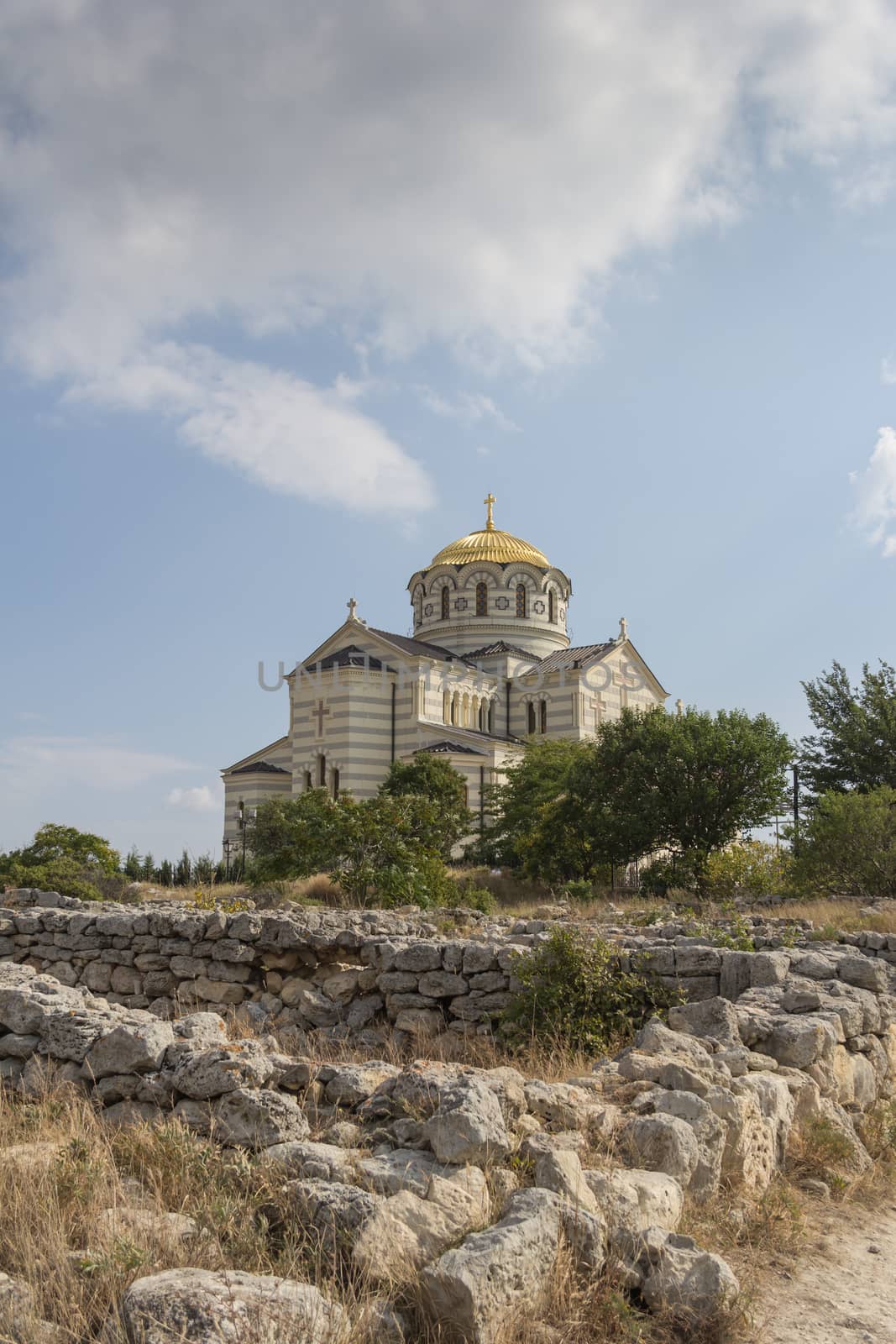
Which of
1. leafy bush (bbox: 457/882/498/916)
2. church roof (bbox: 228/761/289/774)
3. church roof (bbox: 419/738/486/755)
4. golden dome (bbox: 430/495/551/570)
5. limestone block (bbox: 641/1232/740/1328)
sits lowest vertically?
limestone block (bbox: 641/1232/740/1328)

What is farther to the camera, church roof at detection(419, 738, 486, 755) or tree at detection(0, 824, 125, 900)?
church roof at detection(419, 738, 486, 755)

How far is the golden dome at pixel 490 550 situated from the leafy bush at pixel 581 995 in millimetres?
41046

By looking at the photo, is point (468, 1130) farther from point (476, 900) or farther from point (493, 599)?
point (493, 599)

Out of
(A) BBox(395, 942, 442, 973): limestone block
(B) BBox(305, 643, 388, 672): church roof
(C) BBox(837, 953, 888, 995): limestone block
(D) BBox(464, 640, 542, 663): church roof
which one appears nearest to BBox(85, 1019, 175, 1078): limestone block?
(A) BBox(395, 942, 442, 973): limestone block

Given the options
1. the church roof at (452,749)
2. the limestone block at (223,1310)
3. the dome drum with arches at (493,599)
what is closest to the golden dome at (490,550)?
the dome drum with arches at (493,599)

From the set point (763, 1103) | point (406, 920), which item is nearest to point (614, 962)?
point (763, 1103)

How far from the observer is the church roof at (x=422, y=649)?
44.3m

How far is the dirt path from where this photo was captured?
386 cm

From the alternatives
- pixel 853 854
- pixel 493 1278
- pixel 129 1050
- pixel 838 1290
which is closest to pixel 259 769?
pixel 853 854

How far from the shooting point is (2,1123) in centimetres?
482

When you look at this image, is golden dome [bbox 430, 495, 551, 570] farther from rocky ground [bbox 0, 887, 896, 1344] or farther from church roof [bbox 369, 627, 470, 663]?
rocky ground [bbox 0, 887, 896, 1344]

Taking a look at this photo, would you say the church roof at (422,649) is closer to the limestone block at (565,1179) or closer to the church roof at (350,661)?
the church roof at (350,661)

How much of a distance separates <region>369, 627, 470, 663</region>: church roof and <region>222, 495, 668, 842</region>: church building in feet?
0.42

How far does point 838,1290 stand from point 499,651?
42498mm
